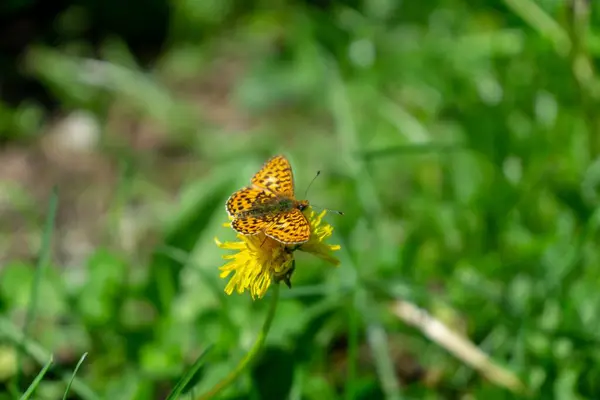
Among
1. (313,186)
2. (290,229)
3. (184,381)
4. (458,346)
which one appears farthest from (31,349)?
(313,186)

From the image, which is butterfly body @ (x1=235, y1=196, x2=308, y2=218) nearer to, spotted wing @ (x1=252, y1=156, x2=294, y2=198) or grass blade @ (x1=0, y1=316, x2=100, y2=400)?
spotted wing @ (x1=252, y1=156, x2=294, y2=198)

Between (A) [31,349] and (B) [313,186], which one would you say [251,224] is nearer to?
(A) [31,349]

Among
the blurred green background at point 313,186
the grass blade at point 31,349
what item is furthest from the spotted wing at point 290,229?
the grass blade at point 31,349

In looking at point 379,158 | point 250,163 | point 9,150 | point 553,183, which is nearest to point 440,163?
point 379,158

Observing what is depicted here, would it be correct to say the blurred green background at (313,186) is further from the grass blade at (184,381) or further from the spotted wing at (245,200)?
the spotted wing at (245,200)

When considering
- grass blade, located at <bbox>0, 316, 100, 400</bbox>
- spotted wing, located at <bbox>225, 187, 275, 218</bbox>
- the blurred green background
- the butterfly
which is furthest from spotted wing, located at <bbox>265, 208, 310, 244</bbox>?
grass blade, located at <bbox>0, 316, 100, 400</bbox>

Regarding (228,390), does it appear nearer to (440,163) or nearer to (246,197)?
(246,197)
